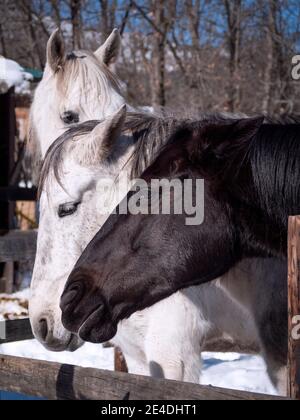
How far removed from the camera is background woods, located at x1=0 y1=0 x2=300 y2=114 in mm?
12281

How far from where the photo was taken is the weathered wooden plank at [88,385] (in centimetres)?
197

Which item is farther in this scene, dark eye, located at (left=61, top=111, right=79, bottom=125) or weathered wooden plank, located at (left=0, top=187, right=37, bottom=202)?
weathered wooden plank, located at (left=0, top=187, right=37, bottom=202)

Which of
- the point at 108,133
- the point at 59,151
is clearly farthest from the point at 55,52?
the point at 108,133

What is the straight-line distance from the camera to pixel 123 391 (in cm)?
218

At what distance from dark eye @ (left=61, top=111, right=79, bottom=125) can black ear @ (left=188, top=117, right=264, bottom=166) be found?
5.58 ft

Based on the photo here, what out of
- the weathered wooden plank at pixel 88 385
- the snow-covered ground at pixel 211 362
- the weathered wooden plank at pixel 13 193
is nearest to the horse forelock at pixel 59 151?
the weathered wooden plank at pixel 88 385

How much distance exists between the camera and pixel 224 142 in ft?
8.22

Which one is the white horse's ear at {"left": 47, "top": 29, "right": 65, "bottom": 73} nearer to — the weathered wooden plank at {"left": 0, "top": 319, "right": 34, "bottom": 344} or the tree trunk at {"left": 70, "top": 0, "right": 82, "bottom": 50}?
the weathered wooden plank at {"left": 0, "top": 319, "right": 34, "bottom": 344}

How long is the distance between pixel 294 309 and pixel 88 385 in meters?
0.89

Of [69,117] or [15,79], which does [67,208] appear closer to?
[69,117]

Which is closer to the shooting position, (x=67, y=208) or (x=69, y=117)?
(x=67, y=208)

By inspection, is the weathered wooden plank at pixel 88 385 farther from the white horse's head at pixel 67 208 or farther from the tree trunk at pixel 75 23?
the tree trunk at pixel 75 23

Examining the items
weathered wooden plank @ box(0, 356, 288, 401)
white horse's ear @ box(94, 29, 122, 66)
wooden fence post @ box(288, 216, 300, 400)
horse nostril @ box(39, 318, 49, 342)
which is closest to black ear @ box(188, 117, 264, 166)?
wooden fence post @ box(288, 216, 300, 400)
